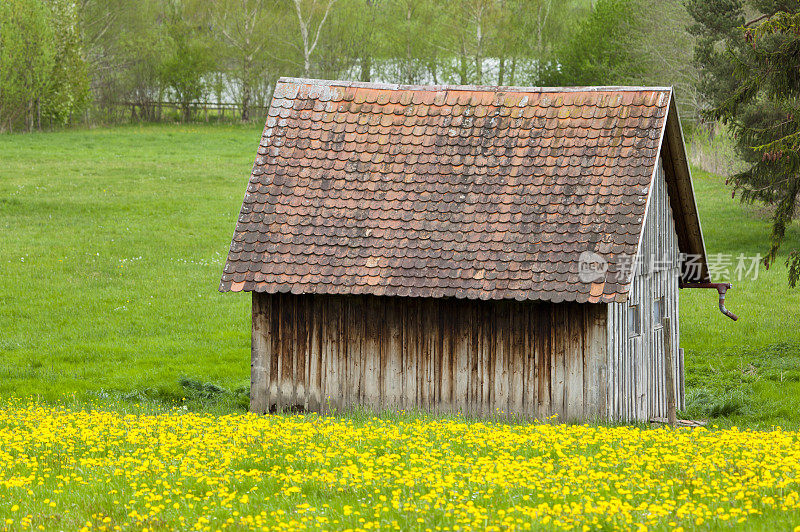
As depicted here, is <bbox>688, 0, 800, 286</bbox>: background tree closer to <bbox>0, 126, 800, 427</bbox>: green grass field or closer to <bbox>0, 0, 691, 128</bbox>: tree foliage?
<bbox>0, 126, 800, 427</bbox>: green grass field

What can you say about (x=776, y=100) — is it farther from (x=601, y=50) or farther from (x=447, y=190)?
(x=601, y=50)

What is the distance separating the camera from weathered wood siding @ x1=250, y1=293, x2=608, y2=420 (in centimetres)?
1459

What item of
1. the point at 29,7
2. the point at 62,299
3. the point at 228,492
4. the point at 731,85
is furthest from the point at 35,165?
the point at 228,492

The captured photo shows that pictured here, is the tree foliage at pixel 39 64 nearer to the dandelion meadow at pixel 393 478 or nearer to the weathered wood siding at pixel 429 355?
the weathered wood siding at pixel 429 355

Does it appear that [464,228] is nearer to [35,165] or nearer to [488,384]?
[488,384]

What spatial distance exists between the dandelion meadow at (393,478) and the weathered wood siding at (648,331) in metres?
3.00

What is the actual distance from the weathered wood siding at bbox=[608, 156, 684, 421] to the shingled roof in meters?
1.07

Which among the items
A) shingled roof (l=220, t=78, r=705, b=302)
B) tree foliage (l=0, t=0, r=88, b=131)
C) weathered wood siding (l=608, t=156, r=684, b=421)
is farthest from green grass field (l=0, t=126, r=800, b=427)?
tree foliage (l=0, t=0, r=88, b=131)

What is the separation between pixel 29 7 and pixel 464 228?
45793mm

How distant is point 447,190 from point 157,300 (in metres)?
13.1

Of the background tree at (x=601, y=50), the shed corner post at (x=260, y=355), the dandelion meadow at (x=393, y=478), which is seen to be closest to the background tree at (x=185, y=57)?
the background tree at (x=601, y=50)

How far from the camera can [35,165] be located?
43875 mm

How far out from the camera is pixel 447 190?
15.5 metres

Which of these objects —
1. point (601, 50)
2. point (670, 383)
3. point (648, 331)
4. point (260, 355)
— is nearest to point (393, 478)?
point (260, 355)
